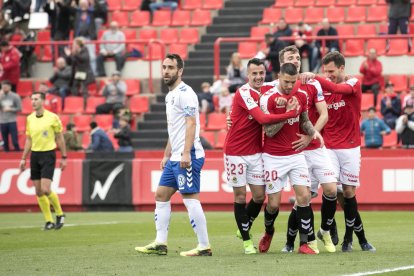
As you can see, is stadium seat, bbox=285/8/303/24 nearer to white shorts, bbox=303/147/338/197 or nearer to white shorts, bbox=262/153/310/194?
white shorts, bbox=303/147/338/197

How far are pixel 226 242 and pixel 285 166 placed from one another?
2653mm

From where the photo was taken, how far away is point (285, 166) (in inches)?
508

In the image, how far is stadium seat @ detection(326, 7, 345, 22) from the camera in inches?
1126

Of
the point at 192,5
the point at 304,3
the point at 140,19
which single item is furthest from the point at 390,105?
the point at 140,19

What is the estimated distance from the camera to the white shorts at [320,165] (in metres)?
13.2

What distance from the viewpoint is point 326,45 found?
26.8 m

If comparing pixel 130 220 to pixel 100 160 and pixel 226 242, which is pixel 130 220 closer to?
pixel 100 160

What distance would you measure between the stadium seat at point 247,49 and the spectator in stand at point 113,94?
3127mm

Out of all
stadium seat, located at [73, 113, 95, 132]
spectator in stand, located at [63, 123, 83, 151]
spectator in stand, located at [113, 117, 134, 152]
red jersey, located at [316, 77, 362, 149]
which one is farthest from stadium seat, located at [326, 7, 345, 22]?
red jersey, located at [316, 77, 362, 149]

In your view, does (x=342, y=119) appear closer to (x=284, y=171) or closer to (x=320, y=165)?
(x=320, y=165)

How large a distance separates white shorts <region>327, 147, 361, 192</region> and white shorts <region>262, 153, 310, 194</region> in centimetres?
71

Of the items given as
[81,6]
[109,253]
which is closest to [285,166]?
[109,253]

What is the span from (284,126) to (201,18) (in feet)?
59.1

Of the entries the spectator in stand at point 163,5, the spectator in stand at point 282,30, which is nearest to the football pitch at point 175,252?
the spectator in stand at point 282,30
